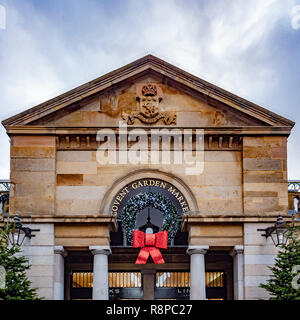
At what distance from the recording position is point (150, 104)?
28391mm

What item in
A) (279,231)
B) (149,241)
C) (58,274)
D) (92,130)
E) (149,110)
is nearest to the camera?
(279,231)

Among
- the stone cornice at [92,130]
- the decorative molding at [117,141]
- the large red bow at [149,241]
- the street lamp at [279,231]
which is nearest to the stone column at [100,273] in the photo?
the large red bow at [149,241]

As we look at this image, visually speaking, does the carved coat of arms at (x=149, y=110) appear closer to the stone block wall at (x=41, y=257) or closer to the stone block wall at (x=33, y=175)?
the stone block wall at (x=33, y=175)

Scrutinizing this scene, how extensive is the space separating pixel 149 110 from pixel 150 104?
31 cm

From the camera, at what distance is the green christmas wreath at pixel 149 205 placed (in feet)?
91.3

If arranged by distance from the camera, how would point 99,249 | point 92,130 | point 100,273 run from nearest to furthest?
point 100,273 < point 99,249 < point 92,130

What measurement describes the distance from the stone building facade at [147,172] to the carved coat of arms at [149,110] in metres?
0.05

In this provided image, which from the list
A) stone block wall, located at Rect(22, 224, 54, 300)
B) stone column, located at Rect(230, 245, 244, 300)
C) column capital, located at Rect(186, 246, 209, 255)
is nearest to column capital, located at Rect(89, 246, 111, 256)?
stone block wall, located at Rect(22, 224, 54, 300)

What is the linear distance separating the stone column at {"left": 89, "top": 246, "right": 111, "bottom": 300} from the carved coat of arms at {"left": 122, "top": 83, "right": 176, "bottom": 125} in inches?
220

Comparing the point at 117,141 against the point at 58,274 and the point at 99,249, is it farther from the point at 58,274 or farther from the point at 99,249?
the point at 58,274

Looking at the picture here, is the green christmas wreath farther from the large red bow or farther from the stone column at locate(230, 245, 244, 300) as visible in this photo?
the stone column at locate(230, 245, 244, 300)

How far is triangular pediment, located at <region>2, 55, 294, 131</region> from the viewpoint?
28.0 metres

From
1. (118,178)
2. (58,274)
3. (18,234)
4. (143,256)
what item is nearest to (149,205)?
(118,178)

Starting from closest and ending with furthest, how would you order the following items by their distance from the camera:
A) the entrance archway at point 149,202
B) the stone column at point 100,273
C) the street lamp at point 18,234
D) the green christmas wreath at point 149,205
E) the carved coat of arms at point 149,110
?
1. the street lamp at point 18,234
2. the stone column at point 100,273
3. the entrance archway at point 149,202
4. the green christmas wreath at point 149,205
5. the carved coat of arms at point 149,110
